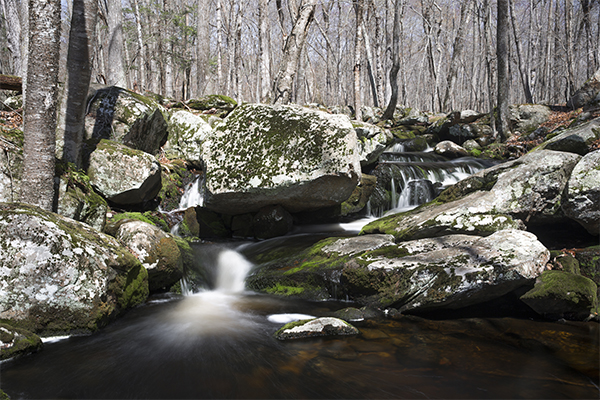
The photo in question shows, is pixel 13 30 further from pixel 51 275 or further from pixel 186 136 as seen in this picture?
pixel 51 275

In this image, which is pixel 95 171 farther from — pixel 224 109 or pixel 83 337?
pixel 224 109

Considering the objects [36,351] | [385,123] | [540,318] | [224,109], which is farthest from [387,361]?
[385,123]

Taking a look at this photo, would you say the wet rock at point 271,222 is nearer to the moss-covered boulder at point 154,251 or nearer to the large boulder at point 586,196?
the moss-covered boulder at point 154,251

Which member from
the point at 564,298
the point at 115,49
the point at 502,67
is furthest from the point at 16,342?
the point at 502,67

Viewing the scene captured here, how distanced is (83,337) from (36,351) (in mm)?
Result: 500

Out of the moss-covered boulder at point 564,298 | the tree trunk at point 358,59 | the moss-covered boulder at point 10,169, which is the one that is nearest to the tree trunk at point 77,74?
the moss-covered boulder at point 10,169

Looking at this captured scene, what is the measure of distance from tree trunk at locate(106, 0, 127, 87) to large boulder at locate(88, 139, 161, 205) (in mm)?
7037

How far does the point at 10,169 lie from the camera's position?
18.3 feet

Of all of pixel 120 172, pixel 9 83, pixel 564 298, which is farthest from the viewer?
pixel 9 83

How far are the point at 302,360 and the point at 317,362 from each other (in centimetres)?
17

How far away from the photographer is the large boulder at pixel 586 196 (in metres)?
5.16

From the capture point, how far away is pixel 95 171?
287 inches

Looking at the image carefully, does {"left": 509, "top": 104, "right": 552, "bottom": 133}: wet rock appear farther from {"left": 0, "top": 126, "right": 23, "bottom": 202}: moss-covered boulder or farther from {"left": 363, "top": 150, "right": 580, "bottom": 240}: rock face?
{"left": 0, "top": 126, "right": 23, "bottom": 202}: moss-covered boulder

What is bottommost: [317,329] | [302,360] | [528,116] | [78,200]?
[302,360]
